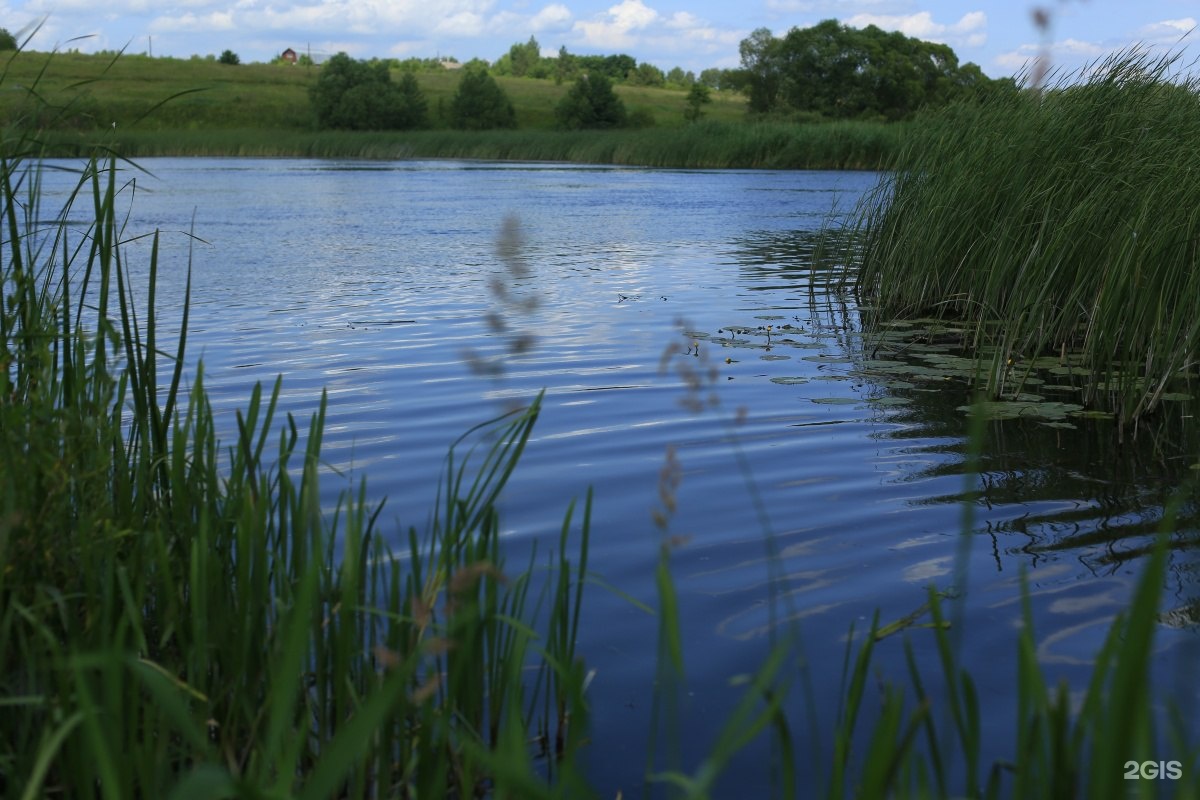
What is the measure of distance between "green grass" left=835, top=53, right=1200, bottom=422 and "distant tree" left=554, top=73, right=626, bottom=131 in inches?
2350

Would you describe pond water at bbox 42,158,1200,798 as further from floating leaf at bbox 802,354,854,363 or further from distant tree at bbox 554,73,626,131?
distant tree at bbox 554,73,626,131

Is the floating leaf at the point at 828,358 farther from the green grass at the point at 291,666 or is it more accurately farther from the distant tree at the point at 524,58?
the distant tree at the point at 524,58

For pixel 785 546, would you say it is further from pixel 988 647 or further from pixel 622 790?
pixel 622 790

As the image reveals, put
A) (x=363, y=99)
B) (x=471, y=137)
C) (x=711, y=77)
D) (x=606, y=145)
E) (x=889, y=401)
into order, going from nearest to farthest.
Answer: (x=889, y=401) < (x=606, y=145) < (x=471, y=137) < (x=363, y=99) < (x=711, y=77)

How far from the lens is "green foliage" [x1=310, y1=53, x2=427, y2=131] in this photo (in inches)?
2542

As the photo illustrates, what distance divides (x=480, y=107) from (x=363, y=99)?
7.20 m

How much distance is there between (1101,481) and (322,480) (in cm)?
296

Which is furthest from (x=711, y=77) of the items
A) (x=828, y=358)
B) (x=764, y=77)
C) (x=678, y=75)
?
(x=828, y=358)

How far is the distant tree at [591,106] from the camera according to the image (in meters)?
66.8

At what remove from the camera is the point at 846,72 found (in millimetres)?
67750

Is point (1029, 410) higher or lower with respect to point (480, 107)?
lower

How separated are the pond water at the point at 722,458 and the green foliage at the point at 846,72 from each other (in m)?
56.5

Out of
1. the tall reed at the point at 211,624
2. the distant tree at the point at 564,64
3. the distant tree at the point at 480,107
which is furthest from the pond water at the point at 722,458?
the distant tree at the point at 564,64

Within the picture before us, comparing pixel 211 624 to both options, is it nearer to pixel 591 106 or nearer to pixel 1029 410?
pixel 1029 410
